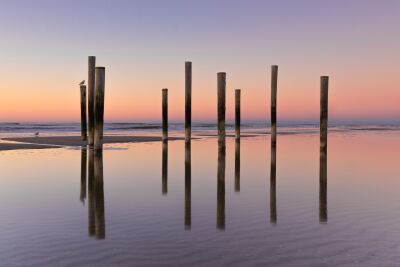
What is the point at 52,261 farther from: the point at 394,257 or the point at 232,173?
the point at 232,173

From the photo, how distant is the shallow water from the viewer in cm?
410

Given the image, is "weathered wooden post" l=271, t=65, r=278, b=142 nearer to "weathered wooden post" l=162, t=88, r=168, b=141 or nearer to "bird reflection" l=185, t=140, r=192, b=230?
"weathered wooden post" l=162, t=88, r=168, b=141

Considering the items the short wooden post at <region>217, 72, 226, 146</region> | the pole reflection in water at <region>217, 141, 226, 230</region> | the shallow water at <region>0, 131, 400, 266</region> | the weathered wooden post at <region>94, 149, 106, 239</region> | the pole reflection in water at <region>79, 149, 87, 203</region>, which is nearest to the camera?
the shallow water at <region>0, 131, 400, 266</region>

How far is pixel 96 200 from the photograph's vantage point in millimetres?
7094

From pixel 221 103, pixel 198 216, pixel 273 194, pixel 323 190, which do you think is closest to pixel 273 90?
pixel 221 103

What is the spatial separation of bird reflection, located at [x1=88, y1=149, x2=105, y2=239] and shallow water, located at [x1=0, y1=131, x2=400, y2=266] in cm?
2

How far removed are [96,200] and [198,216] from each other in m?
2.04

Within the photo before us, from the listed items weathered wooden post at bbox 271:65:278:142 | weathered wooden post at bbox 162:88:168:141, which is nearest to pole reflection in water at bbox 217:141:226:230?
weathered wooden post at bbox 271:65:278:142

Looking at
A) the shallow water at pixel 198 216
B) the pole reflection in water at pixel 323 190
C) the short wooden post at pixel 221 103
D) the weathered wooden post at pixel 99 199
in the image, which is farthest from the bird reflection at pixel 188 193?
the short wooden post at pixel 221 103

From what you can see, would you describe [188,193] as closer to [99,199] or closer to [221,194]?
[221,194]

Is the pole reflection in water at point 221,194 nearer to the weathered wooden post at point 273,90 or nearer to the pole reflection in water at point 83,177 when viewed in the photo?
the pole reflection in water at point 83,177

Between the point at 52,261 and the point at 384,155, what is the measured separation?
1376 cm

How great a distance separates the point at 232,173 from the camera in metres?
10.6

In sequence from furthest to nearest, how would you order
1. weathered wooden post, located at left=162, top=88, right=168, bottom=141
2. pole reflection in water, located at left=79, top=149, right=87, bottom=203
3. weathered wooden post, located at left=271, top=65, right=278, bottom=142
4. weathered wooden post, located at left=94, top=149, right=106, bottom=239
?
weathered wooden post, located at left=162, top=88, right=168, bottom=141
weathered wooden post, located at left=271, top=65, right=278, bottom=142
pole reflection in water, located at left=79, top=149, right=87, bottom=203
weathered wooden post, located at left=94, top=149, right=106, bottom=239
